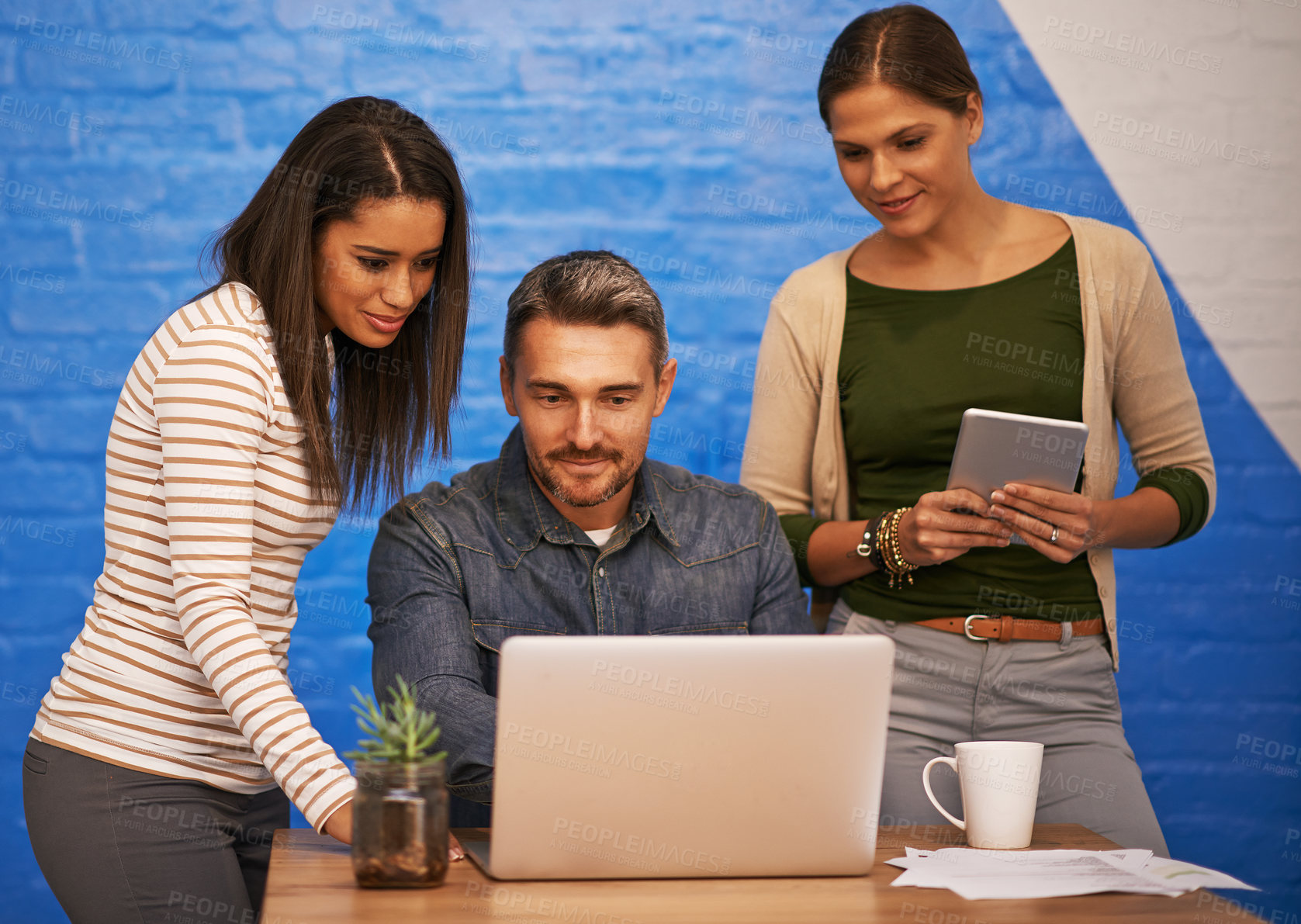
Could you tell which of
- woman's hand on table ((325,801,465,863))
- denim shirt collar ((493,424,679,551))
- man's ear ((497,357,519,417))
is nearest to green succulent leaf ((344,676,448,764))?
woman's hand on table ((325,801,465,863))

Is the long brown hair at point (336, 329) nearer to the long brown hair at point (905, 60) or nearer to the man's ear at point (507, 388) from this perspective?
the man's ear at point (507, 388)

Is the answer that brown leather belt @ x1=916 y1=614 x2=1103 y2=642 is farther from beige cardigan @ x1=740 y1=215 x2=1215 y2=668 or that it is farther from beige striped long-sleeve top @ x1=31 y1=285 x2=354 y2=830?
beige striped long-sleeve top @ x1=31 y1=285 x2=354 y2=830

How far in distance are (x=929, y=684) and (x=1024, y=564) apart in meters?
0.24

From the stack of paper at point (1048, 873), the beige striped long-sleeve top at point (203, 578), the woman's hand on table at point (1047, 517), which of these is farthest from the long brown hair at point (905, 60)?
the stack of paper at point (1048, 873)

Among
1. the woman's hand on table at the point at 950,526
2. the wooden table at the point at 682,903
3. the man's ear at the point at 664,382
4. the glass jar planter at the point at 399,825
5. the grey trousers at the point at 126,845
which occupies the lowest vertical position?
the grey trousers at the point at 126,845

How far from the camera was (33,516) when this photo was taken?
2582mm

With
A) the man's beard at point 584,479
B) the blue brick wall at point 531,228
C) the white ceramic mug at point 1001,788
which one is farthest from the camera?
the blue brick wall at point 531,228

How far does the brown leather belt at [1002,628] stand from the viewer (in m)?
1.74

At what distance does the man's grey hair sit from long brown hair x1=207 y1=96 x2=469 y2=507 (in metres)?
0.10

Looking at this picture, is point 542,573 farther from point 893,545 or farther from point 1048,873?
point 1048,873

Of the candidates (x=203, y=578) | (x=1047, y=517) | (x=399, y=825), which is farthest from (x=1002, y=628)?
(x=203, y=578)

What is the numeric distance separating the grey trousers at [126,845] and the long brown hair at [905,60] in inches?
52.1

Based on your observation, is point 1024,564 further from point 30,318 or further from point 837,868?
point 30,318

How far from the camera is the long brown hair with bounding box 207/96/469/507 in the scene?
1366 millimetres
